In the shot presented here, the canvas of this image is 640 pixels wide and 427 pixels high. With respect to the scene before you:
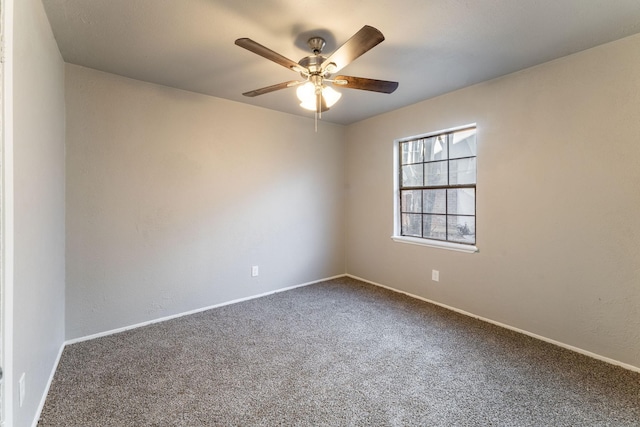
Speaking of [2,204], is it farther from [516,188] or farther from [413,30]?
[516,188]

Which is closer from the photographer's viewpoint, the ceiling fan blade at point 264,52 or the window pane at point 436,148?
the ceiling fan blade at point 264,52

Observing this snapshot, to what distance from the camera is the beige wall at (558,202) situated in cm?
208

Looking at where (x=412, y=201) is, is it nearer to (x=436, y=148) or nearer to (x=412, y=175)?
(x=412, y=175)

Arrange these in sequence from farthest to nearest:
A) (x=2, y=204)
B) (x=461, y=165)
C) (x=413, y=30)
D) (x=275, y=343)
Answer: (x=461, y=165) < (x=275, y=343) < (x=413, y=30) < (x=2, y=204)

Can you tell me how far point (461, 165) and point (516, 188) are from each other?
652 mm

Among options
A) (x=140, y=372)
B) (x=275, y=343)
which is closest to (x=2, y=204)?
(x=140, y=372)

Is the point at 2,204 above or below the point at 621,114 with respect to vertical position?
below

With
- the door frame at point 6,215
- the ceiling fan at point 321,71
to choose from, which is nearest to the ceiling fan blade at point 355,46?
the ceiling fan at point 321,71

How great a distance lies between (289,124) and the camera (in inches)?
150

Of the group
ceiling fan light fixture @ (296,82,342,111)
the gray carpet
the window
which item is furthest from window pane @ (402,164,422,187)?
ceiling fan light fixture @ (296,82,342,111)

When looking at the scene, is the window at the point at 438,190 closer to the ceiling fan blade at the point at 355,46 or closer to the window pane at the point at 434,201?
the window pane at the point at 434,201

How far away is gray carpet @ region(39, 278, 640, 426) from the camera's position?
1.63 metres

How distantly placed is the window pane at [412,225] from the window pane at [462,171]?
0.63 metres

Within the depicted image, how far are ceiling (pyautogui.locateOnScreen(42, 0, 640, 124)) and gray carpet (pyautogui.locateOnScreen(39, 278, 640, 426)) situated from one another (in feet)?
7.72
